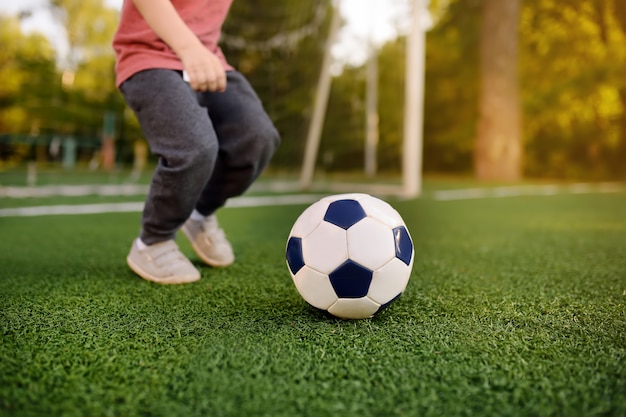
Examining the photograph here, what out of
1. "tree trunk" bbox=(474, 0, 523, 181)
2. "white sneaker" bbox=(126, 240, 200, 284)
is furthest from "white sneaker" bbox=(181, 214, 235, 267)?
"tree trunk" bbox=(474, 0, 523, 181)

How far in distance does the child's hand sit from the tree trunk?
1076 centimetres

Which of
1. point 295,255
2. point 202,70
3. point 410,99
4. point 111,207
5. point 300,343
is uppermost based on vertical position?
point 202,70

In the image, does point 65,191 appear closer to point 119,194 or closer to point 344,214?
point 119,194

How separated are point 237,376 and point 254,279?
1.00 metres

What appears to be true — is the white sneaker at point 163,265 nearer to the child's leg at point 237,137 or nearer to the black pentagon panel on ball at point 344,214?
the child's leg at point 237,137

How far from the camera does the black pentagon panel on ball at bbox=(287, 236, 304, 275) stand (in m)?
1.62

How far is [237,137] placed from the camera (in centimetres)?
223

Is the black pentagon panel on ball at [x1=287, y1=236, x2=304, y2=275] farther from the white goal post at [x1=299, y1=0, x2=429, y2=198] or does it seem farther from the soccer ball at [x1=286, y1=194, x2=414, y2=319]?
the white goal post at [x1=299, y1=0, x2=429, y2=198]

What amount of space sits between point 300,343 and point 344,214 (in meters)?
0.41

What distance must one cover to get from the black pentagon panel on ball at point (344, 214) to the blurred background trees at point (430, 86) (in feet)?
18.4

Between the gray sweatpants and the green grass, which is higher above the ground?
the gray sweatpants

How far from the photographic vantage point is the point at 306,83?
24.4 ft

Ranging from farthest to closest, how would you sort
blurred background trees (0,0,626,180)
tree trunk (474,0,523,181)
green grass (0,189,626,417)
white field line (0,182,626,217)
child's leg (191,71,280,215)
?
tree trunk (474,0,523,181)
blurred background trees (0,0,626,180)
white field line (0,182,626,217)
child's leg (191,71,280,215)
green grass (0,189,626,417)

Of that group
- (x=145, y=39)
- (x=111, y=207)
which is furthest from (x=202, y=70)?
(x=111, y=207)
